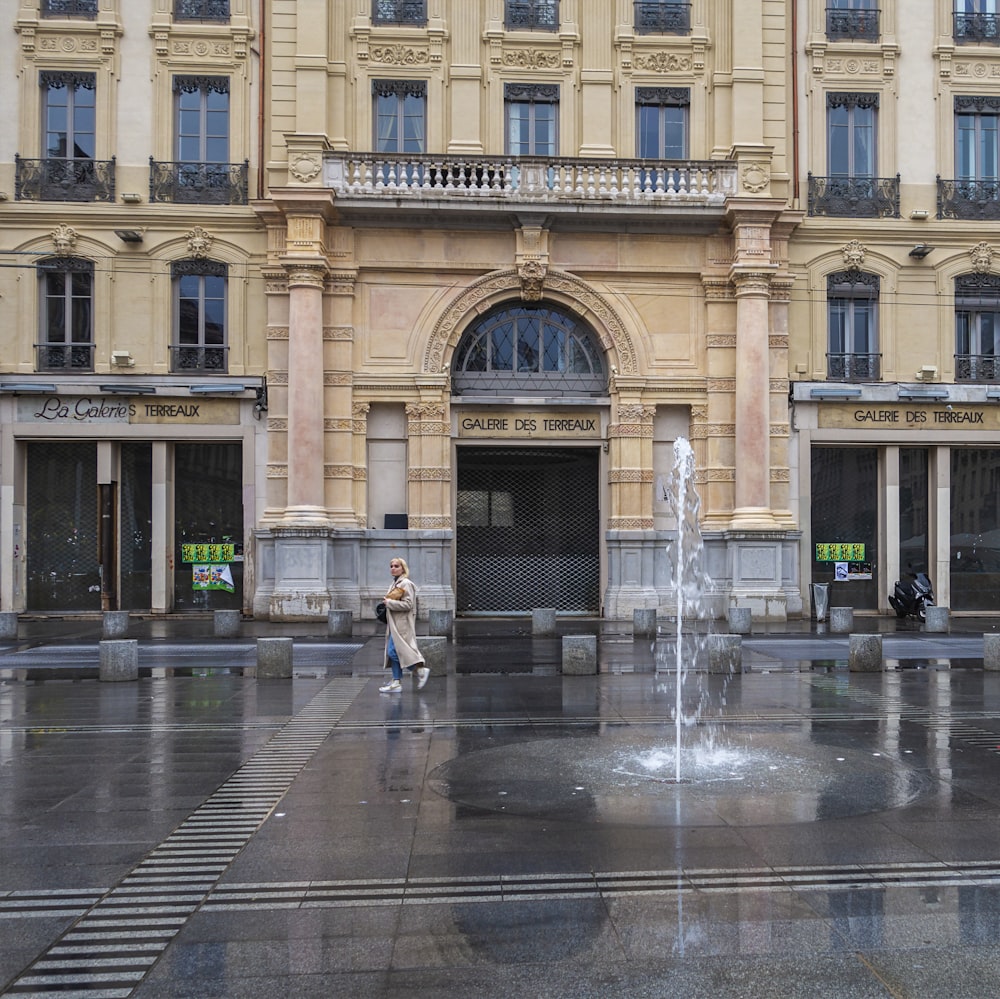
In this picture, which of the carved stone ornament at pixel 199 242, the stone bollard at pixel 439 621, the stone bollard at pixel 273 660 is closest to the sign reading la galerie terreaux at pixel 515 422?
the stone bollard at pixel 439 621

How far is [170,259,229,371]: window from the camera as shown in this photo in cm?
2478

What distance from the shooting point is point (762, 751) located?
31.1 ft

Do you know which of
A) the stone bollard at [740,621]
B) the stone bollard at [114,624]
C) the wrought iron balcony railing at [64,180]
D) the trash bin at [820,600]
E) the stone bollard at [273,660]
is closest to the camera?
the stone bollard at [273,660]

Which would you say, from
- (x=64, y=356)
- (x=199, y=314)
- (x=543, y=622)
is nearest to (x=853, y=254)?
(x=543, y=622)

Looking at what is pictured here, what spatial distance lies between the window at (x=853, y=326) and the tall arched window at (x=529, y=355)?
18.3 feet

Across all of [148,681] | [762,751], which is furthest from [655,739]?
[148,681]

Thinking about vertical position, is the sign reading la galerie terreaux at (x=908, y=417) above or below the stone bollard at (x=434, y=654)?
above

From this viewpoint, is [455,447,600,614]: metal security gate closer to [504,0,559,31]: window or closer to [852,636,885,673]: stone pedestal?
[504,0,559,31]: window

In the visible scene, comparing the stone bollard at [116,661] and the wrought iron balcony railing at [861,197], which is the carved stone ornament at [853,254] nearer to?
the wrought iron balcony railing at [861,197]

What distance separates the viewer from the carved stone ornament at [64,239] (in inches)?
953

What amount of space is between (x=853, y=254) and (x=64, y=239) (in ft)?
58.9

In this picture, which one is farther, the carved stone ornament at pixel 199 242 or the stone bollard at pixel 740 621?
the carved stone ornament at pixel 199 242

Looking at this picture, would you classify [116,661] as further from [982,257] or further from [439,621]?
[982,257]

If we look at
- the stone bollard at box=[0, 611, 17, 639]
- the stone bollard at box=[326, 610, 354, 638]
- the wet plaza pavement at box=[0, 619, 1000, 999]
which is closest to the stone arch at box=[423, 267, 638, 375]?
the stone bollard at box=[326, 610, 354, 638]
